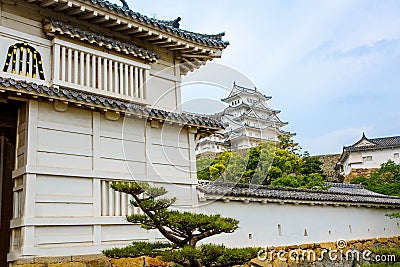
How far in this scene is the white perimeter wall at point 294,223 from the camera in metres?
9.86

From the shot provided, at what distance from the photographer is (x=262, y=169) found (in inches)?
1022

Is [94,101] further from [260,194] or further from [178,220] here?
[260,194]

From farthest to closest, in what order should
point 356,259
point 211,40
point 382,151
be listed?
point 382,151 < point 356,259 < point 211,40

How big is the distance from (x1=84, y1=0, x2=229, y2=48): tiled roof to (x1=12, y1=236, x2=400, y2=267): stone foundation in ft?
15.7

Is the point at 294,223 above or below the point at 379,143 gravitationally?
below

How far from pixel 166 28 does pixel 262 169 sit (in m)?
18.2

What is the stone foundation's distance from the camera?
670 centimetres

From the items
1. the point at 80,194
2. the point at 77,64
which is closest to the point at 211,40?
the point at 77,64

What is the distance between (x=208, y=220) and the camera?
5.43 metres

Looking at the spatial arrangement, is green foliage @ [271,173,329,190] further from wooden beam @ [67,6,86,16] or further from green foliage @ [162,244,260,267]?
green foliage @ [162,244,260,267]

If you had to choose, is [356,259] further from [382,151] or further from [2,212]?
[382,151]

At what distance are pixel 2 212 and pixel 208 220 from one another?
494cm

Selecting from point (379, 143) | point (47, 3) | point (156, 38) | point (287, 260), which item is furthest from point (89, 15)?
point (379, 143)

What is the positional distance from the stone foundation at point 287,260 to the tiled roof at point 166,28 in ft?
15.7
